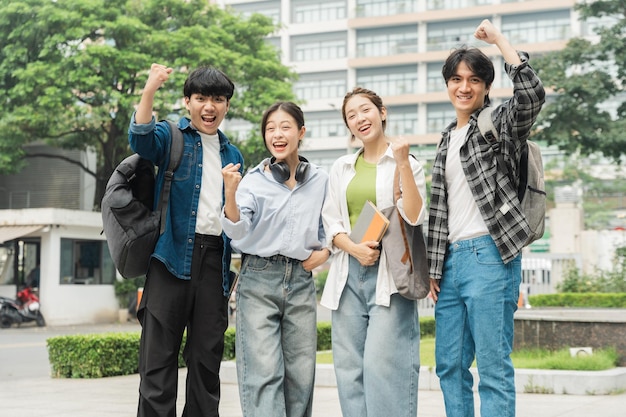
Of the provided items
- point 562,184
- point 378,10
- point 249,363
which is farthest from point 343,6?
point 249,363

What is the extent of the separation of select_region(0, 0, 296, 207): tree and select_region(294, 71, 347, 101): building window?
2959 centimetres

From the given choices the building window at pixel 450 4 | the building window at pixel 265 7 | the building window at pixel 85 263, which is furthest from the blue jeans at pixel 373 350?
the building window at pixel 265 7

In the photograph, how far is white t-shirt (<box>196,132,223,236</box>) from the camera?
4.22 metres

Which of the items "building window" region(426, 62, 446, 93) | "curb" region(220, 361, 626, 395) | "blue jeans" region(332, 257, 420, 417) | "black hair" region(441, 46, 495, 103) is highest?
"building window" region(426, 62, 446, 93)

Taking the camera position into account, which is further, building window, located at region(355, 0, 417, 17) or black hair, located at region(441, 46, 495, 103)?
building window, located at region(355, 0, 417, 17)

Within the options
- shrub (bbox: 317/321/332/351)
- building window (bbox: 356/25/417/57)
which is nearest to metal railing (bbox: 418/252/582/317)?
shrub (bbox: 317/321/332/351)

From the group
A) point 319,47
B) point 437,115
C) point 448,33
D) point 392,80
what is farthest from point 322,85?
point 448,33

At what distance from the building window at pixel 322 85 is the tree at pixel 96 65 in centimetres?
2959

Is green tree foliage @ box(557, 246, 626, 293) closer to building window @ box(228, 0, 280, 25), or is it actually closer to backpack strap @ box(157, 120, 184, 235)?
backpack strap @ box(157, 120, 184, 235)

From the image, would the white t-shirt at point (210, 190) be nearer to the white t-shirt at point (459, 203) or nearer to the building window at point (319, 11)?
the white t-shirt at point (459, 203)

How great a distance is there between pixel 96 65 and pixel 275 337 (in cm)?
2168

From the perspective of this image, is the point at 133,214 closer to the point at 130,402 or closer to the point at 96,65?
the point at 130,402

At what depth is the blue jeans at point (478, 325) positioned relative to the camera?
3.94 m

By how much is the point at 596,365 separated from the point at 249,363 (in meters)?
4.87
